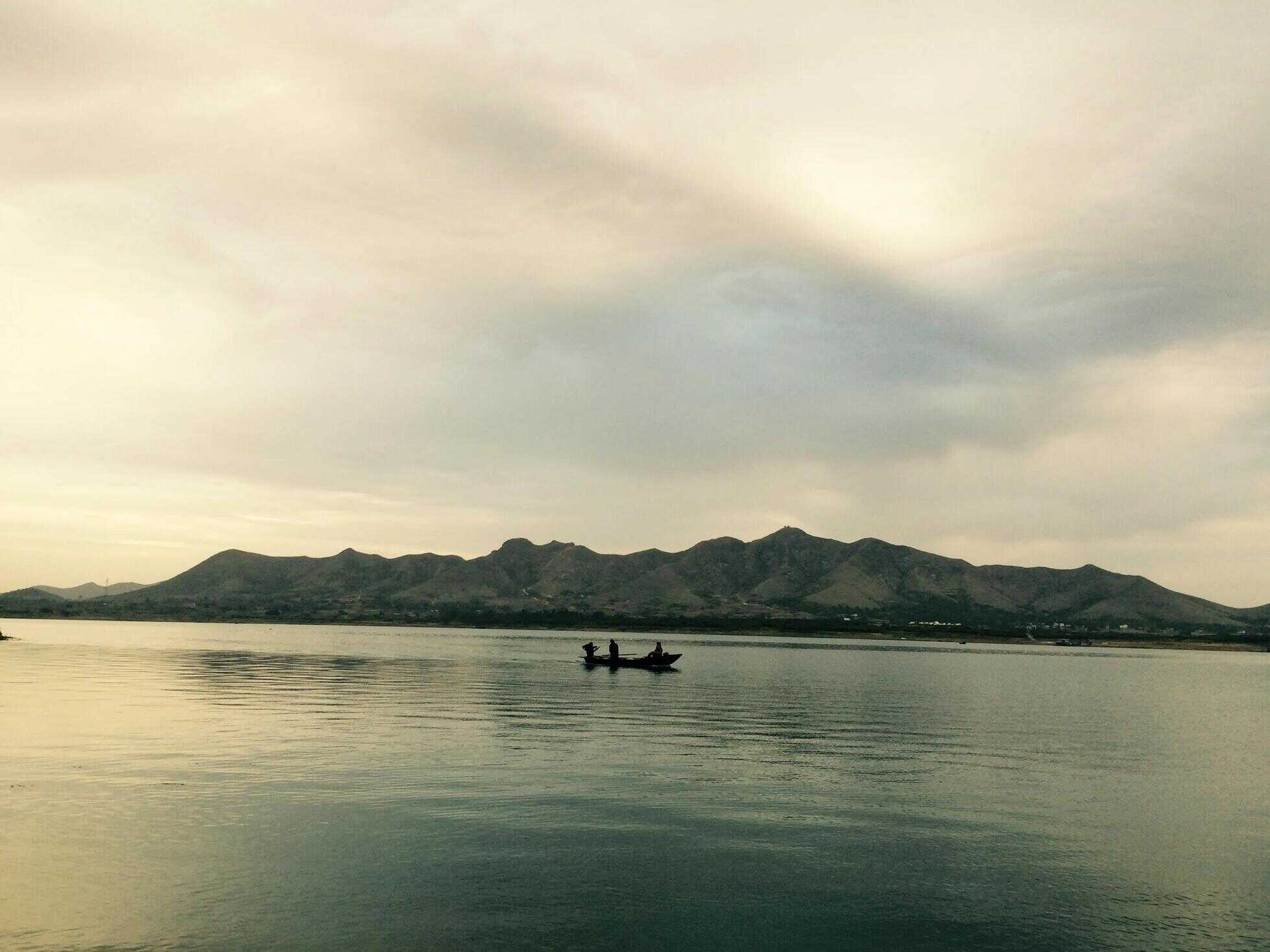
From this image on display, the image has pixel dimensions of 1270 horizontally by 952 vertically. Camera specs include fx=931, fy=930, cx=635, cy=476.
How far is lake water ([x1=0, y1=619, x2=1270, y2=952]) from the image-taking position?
23016mm

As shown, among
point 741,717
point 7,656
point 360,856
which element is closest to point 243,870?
point 360,856

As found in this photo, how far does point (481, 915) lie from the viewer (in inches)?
915

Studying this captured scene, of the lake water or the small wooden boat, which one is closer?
the lake water

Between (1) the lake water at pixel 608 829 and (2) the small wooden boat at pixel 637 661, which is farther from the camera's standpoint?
(2) the small wooden boat at pixel 637 661

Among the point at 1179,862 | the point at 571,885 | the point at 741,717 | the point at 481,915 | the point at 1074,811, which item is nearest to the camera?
the point at 481,915

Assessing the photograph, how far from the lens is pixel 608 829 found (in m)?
32.0

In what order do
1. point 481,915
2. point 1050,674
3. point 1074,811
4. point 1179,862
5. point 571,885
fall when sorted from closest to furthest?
point 481,915
point 571,885
point 1179,862
point 1074,811
point 1050,674

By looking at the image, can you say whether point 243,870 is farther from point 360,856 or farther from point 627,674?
point 627,674

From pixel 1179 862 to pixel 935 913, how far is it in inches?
471

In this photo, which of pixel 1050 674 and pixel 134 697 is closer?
pixel 134 697

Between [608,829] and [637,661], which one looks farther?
[637,661]

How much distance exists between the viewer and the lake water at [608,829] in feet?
75.5

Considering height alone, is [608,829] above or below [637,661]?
below

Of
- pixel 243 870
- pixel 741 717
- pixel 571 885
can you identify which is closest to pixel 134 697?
pixel 741 717
